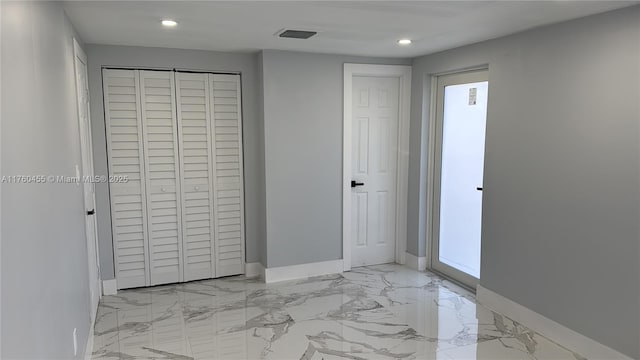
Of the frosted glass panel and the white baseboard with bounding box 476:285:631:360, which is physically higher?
the frosted glass panel

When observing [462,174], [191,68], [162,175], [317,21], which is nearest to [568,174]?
[462,174]

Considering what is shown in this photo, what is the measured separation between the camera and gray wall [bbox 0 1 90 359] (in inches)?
56.8

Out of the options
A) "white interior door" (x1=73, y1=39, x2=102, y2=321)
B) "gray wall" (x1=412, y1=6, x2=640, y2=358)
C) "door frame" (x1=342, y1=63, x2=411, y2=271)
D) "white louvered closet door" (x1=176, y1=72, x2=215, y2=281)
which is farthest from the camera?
"door frame" (x1=342, y1=63, x2=411, y2=271)

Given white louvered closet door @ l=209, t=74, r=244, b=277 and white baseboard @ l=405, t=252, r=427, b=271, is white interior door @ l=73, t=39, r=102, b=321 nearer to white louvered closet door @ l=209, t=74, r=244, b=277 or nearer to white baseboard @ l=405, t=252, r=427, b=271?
white louvered closet door @ l=209, t=74, r=244, b=277

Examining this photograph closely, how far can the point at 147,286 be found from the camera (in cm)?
457

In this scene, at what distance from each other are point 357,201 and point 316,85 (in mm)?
1334

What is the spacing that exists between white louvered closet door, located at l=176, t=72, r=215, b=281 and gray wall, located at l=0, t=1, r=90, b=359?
1.56 meters

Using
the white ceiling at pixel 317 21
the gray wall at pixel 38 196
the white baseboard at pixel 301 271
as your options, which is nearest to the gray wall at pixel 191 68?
the white ceiling at pixel 317 21

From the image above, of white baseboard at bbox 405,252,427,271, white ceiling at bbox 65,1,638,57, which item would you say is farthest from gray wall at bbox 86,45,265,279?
white baseboard at bbox 405,252,427,271

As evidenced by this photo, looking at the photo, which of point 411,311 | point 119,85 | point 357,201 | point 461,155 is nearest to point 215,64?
point 119,85

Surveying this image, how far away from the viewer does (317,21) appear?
3.20 metres

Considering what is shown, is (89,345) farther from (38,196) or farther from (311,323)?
(38,196)

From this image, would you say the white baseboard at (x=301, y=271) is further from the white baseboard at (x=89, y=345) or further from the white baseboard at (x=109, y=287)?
the white baseboard at (x=89, y=345)

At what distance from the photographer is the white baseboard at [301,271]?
4707mm
